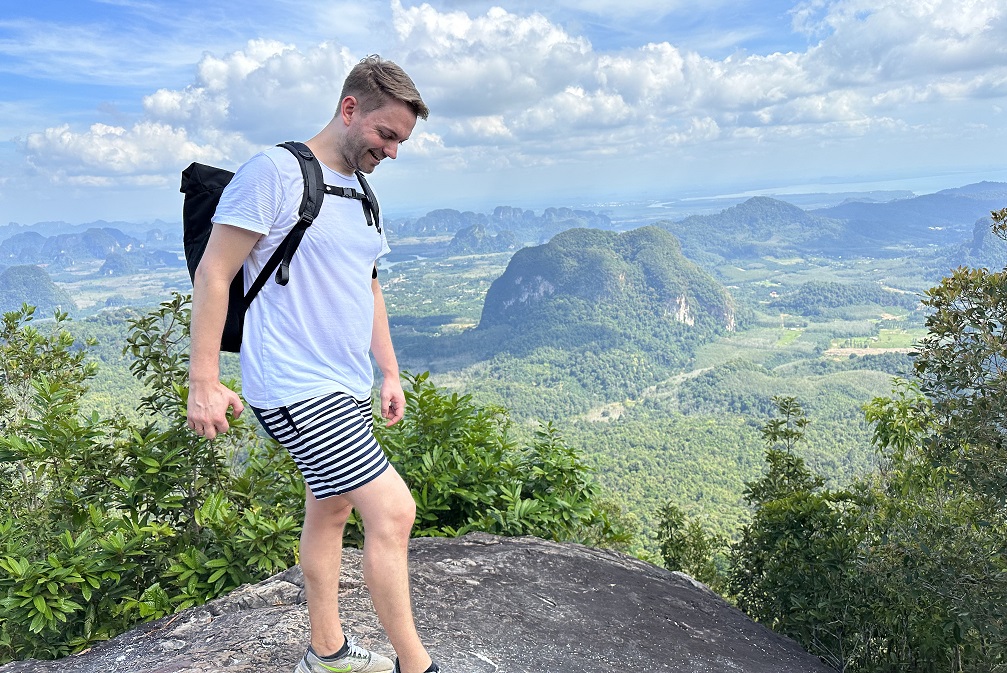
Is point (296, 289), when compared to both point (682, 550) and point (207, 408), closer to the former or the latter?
point (207, 408)

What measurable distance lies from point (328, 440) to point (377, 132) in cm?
87

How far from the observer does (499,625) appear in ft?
9.70

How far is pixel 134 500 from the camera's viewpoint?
129 inches

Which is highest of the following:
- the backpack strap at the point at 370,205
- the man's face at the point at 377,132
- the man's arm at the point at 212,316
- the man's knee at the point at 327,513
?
the man's face at the point at 377,132

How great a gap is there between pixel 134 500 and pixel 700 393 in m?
102

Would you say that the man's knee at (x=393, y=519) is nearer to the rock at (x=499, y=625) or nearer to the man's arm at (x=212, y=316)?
the man's arm at (x=212, y=316)

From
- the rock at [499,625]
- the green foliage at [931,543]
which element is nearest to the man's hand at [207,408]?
the rock at [499,625]

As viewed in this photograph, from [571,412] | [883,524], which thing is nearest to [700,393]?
[571,412]

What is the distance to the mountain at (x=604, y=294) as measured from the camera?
144625mm

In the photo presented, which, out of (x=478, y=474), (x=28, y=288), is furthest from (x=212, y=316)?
(x=28, y=288)

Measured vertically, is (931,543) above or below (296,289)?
below

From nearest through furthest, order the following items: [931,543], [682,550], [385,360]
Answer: [385,360] → [931,543] → [682,550]

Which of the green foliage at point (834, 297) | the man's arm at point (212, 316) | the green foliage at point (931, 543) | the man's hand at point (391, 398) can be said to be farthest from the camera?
the green foliage at point (834, 297)

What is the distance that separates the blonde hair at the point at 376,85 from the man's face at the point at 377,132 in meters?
0.02
